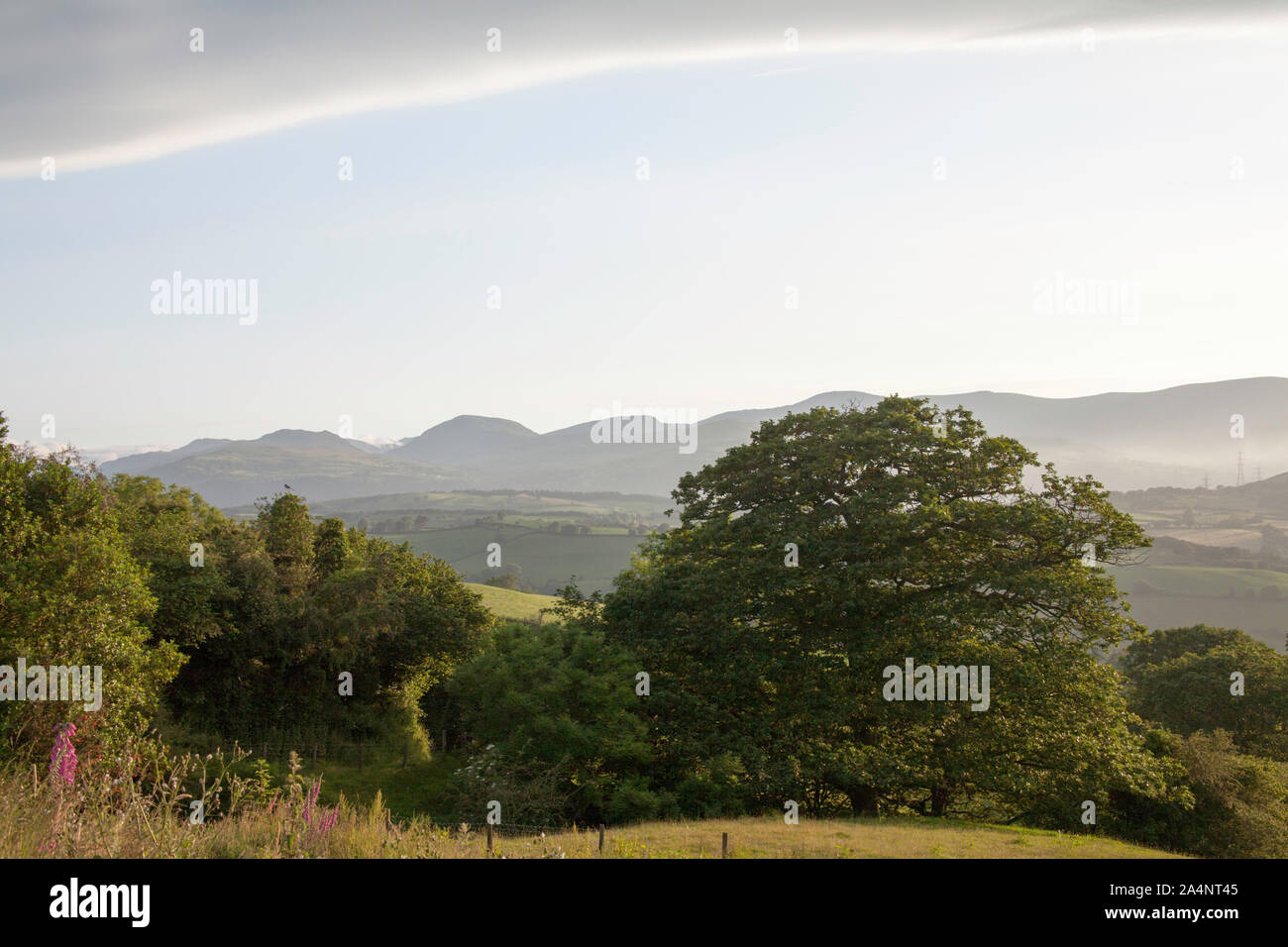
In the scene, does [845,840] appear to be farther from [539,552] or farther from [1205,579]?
[1205,579]

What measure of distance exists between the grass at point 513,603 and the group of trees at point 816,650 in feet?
133

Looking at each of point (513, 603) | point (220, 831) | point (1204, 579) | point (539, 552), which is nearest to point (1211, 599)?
point (1204, 579)

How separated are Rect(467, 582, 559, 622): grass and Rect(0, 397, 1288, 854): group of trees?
40577mm

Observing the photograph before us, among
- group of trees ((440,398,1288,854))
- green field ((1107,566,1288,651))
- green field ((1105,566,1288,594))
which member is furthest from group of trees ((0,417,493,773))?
green field ((1105,566,1288,594))

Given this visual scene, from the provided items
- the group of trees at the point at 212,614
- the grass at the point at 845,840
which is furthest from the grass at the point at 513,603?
the grass at the point at 845,840

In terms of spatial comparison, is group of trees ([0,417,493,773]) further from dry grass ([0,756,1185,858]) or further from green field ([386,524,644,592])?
green field ([386,524,644,592])

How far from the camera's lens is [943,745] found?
23.1m

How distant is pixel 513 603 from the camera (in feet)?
256

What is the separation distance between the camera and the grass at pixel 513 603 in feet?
Result: 230

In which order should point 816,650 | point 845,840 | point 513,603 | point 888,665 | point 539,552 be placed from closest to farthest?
point 845,840
point 888,665
point 816,650
point 513,603
point 539,552

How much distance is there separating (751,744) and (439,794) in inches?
507

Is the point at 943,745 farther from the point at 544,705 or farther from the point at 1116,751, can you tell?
the point at 544,705

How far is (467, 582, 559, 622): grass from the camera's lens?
70.0m

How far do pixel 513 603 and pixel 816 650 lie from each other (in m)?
57.4
